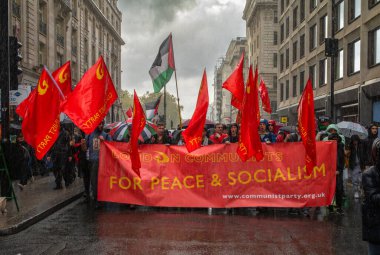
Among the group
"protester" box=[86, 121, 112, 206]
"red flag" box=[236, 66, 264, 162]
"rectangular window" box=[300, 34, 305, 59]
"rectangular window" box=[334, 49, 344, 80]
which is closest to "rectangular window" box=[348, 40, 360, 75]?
"rectangular window" box=[334, 49, 344, 80]

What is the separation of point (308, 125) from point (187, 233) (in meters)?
2.86

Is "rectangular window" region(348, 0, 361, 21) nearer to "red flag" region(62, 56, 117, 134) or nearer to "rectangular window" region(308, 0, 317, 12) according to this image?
"rectangular window" region(308, 0, 317, 12)

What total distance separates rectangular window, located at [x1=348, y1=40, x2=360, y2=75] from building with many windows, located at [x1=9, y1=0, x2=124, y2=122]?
17.2 metres

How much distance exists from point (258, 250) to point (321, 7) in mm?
25149

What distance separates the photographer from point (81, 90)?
845 centimetres

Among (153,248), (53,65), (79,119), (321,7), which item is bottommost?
(153,248)

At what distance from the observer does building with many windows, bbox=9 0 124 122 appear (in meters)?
25.8

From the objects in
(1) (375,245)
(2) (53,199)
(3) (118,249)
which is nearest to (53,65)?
(2) (53,199)

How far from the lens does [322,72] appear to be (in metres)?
28.6

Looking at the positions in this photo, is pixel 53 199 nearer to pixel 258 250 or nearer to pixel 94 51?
pixel 258 250

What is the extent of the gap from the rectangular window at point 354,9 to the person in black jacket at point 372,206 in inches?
810

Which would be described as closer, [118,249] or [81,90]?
[118,249]

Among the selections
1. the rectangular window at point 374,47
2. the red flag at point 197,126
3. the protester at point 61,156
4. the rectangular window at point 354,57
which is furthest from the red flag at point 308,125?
the rectangular window at point 354,57

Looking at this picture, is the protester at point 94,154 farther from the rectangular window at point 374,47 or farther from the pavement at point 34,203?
the rectangular window at point 374,47
